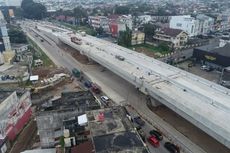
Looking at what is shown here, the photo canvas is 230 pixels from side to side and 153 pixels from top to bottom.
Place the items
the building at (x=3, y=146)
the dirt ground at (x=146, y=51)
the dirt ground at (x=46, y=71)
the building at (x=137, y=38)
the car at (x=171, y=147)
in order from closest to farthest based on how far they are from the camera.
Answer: the building at (x=3, y=146)
the car at (x=171, y=147)
the dirt ground at (x=46, y=71)
the dirt ground at (x=146, y=51)
the building at (x=137, y=38)

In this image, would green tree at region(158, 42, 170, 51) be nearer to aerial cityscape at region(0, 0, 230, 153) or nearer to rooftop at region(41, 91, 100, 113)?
aerial cityscape at region(0, 0, 230, 153)

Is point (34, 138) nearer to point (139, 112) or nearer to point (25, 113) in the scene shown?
point (25, 113)

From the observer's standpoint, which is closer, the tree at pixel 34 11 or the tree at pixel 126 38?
the tree at pixel 126 38

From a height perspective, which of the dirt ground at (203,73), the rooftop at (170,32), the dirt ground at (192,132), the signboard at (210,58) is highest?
the rooftop at (170,32)

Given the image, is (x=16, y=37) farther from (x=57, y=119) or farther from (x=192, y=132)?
(x=192, y=132)

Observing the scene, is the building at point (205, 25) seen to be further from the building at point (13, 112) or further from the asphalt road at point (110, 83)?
the building at point (13, 112)

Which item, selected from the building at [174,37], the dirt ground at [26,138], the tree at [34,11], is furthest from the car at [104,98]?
the tree at [34,11]

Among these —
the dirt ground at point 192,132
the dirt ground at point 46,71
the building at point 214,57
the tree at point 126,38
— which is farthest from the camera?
the tree at point 126,38
